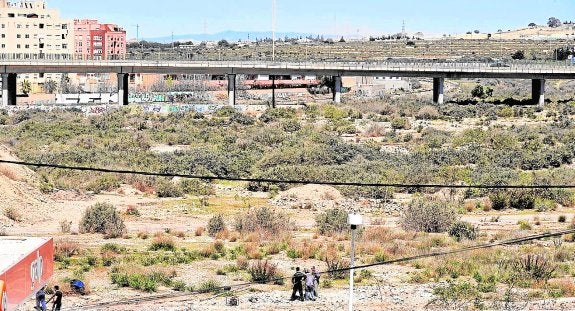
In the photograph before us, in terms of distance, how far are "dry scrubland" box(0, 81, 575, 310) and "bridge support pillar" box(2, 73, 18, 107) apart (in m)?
16.9

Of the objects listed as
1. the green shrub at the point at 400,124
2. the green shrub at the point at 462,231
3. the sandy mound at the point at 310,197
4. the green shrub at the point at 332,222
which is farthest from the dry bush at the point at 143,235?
the green shrub at the point at 400,124

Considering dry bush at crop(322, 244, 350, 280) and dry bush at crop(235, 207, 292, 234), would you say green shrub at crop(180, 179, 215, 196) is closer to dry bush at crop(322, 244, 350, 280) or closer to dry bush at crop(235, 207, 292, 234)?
dry bush at crop(235, 207, 292, 234)

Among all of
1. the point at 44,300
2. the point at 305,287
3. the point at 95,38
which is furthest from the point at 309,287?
the point at 95,38

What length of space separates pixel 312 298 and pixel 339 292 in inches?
48.2

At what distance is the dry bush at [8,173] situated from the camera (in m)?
43.2

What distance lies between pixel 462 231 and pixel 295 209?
9361mm

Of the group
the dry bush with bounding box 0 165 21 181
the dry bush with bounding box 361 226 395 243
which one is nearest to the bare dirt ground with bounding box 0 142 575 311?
the dry bush with bounding box 0 165 21 181

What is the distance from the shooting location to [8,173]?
4356 cm

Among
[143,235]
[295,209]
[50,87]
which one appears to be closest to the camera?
[143,235]

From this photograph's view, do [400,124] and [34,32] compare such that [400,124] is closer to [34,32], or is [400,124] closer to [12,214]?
[12,214]

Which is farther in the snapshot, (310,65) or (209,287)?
(310,65)

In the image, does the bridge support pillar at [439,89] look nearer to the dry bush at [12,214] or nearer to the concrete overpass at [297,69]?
the concrete overpass at [297,69]

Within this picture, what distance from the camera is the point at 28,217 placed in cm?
3872

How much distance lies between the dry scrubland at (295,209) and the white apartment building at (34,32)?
2379 inches
